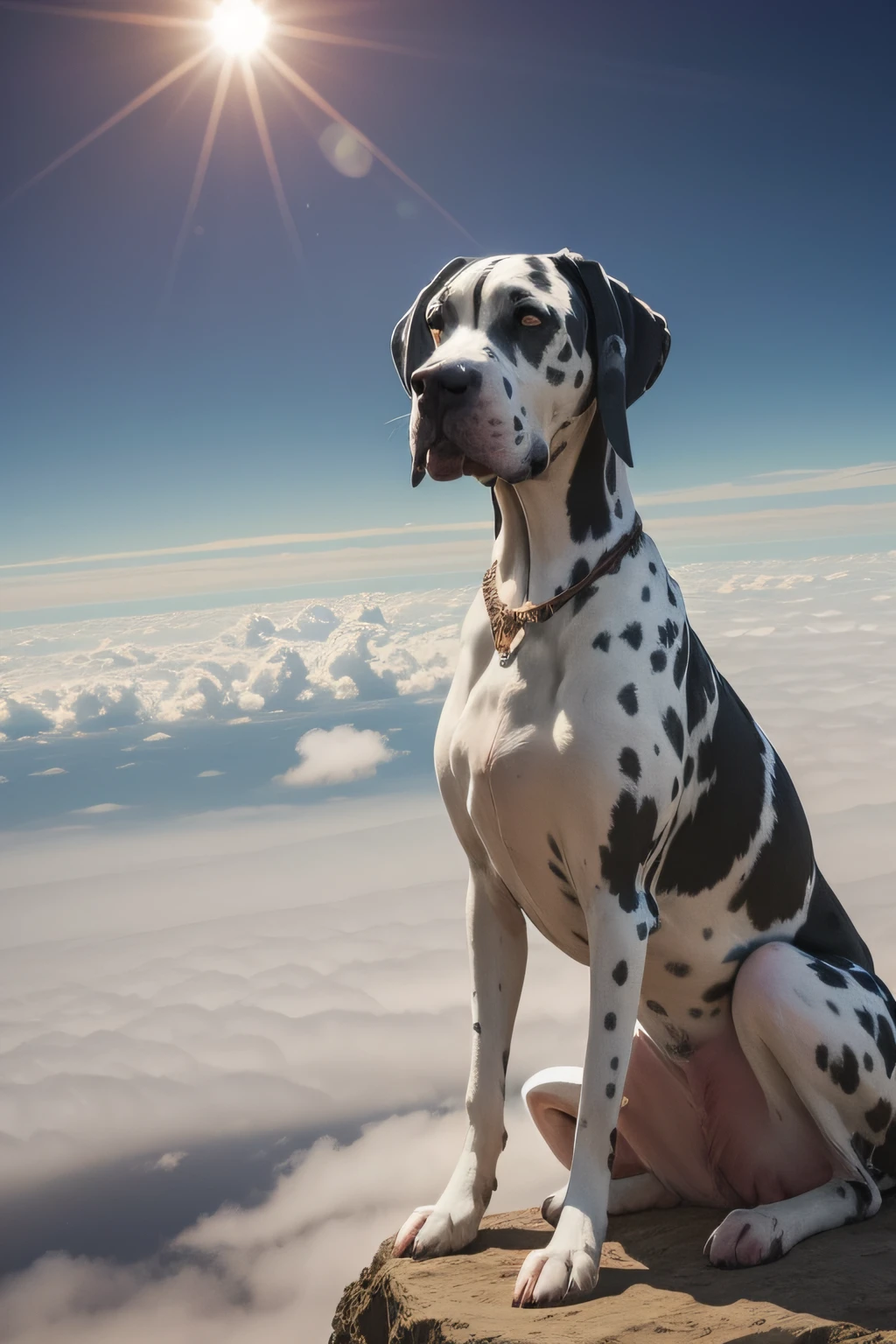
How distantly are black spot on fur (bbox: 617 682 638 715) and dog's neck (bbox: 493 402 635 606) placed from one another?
391 mm

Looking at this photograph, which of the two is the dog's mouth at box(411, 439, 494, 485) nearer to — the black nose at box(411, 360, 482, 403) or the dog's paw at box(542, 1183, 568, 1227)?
the black nose at box(411, 360, 482, 403)

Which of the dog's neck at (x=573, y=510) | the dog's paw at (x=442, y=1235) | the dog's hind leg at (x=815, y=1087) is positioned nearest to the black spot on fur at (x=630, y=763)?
the dog's neck at (x=573, y=510)

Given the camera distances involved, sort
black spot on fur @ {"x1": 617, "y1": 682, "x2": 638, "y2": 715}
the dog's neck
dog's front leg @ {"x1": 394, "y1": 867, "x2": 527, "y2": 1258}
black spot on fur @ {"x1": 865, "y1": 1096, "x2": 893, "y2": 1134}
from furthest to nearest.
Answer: dog's front leg @ {"x1": 394, "y1": 867, "x2": 527, "y2": 1258}, black spot on fur @ {"x1": 865, "y1": 1096, "x2": 893, "y2": 1134}, the dog's neck, black spot on fur @ {"x1": 617, "y1": 682, "x2": 638, "y2": 715}

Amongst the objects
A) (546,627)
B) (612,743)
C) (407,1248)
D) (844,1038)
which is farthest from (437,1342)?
(546,627)

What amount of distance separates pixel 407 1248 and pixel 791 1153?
4.42 ft

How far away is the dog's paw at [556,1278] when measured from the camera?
329 centimetres

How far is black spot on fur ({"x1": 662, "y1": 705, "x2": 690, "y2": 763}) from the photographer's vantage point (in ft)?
11.7

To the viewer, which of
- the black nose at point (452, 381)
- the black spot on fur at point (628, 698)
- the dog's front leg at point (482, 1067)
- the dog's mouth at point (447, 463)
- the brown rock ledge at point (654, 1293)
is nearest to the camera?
the brown rock ledge at point (654, 1293)

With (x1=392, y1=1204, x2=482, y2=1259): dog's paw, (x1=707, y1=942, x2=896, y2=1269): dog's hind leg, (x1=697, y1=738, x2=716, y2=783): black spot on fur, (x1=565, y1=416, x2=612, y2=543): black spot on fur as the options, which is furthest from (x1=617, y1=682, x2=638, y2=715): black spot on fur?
(x1=392, y1=1204, x2=482, y2=1259): dog's paw

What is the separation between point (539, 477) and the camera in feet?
11.9

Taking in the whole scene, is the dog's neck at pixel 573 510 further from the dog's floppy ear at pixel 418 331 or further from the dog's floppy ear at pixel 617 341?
the dog's floppy ear at pixel 418 331

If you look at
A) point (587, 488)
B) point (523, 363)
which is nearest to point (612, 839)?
point (587, 488)

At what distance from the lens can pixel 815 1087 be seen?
3691mm

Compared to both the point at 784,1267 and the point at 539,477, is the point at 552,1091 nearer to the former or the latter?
the point at 784,1267
